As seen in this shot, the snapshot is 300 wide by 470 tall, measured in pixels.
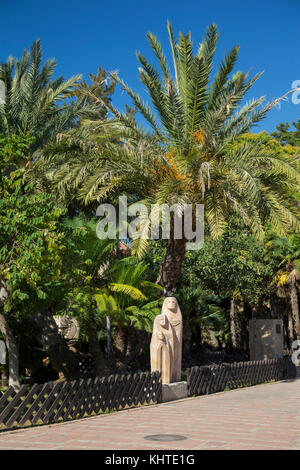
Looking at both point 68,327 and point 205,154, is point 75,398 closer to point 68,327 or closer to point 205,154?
point 68,327

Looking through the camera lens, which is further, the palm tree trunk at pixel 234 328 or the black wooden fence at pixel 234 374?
the palm tree trunk at pixel 234 328

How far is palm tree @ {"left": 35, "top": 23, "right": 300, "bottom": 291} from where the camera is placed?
53.0 ft

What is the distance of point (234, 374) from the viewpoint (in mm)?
18125

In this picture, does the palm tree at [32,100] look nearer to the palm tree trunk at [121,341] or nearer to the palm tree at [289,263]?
the palm tree trunk at [121,341]

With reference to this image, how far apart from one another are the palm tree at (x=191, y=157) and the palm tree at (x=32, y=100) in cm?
134

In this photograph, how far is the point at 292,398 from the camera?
50.1 ft

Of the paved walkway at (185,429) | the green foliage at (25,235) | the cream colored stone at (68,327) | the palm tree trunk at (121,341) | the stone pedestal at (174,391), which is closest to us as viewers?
the paved walkway at (185,429)

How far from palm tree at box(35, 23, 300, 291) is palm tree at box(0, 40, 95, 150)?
1.34 metres

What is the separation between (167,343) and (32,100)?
9.37 m

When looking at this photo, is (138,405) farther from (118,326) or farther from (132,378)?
(118,326)

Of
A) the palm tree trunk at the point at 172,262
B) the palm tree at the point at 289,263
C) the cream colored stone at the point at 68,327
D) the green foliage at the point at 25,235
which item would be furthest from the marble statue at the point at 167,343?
the palm tree at the point at 289,263

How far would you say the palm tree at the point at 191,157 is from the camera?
53.0 ft
